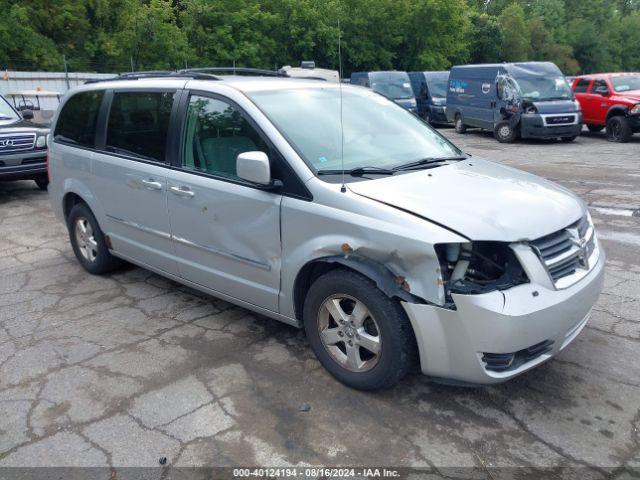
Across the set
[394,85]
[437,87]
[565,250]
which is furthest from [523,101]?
[565,250]

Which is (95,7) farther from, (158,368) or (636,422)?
(636,422)

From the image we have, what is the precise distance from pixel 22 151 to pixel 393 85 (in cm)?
1496

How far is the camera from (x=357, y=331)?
3.27 meters

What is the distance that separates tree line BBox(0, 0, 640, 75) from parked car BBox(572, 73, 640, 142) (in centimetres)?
1390

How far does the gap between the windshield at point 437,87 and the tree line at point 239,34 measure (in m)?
7.20

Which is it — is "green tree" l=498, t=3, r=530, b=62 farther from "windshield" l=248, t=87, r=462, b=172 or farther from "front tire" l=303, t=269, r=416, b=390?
"front tire" l=303, t=269, r=416, b=390

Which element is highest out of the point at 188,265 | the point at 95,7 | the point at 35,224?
the point at 95,7

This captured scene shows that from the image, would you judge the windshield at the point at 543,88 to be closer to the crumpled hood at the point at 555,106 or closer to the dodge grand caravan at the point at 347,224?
the crumpled hood at the point at 555,106

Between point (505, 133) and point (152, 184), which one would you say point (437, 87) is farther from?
point (152, 184)

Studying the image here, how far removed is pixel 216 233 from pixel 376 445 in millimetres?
1770

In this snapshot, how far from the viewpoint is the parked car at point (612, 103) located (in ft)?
50.3

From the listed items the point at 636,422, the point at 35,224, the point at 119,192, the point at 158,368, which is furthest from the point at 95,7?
the point at 636,422

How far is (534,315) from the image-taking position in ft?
9.40

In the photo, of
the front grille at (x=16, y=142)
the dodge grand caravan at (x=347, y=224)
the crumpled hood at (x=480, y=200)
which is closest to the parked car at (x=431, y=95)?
the front grille at (x=16, y=142)
